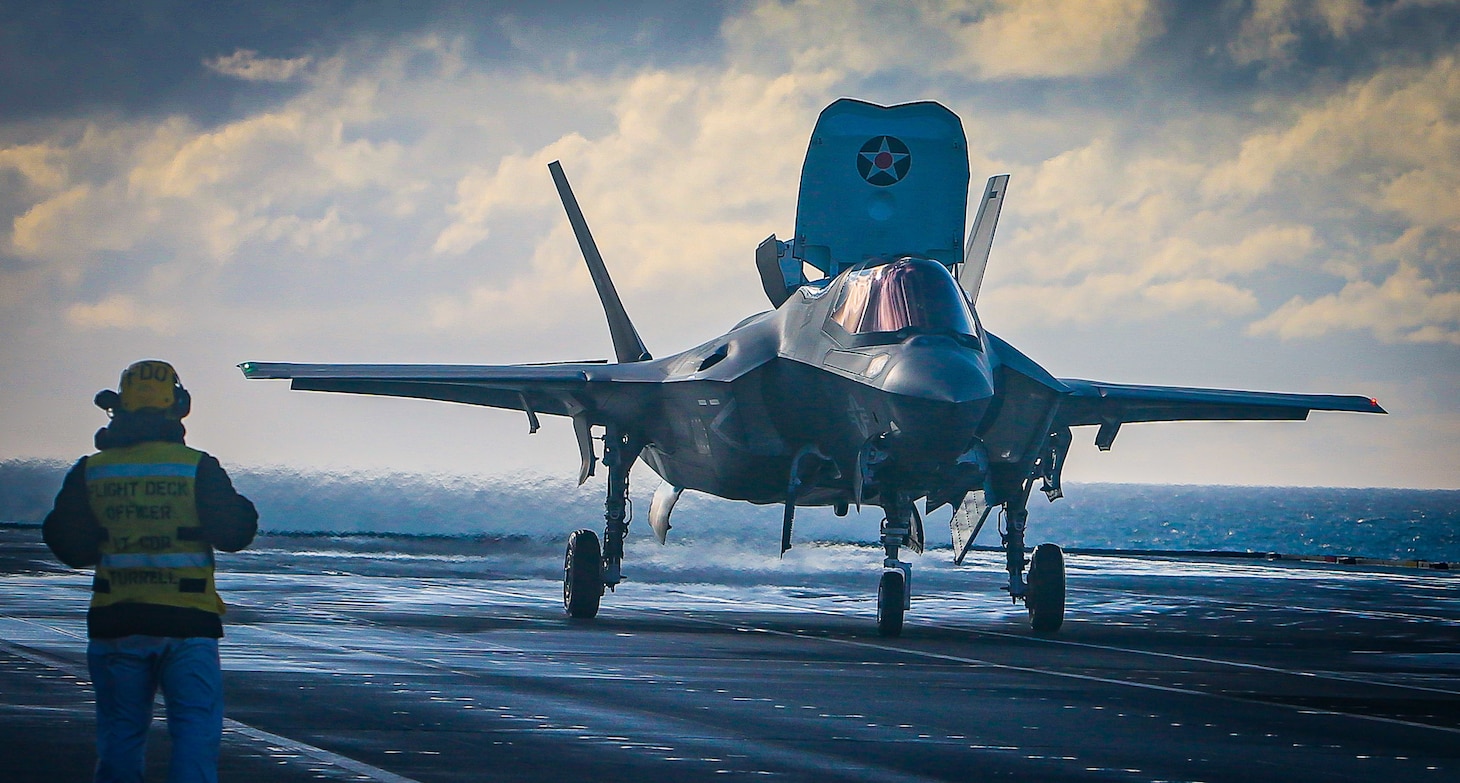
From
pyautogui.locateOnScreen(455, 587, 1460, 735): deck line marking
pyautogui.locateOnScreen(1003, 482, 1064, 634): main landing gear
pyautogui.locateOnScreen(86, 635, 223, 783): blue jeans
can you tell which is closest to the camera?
pyautogui.locateOnScreen(86, 635, 223, 783): blue jeans

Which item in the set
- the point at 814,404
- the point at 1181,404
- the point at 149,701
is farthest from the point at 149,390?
the point at 1181,404

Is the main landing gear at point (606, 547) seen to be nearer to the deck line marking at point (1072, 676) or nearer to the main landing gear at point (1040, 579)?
the deck line marking at point (1072, 676)

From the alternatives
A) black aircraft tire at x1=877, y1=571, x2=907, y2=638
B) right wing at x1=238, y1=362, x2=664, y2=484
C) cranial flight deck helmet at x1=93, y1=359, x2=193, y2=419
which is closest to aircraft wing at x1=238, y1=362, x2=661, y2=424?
right wing at x1=238, y1=362, x2=664, y2=484

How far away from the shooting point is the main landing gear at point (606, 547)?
19828 mm

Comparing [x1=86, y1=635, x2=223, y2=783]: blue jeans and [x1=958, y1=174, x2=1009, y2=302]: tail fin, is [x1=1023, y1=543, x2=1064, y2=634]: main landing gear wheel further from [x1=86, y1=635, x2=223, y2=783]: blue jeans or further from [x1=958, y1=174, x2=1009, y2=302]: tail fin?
[x1=86, y1=635, x2=223, y2=783]: blue jeans

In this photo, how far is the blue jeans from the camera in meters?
6.39

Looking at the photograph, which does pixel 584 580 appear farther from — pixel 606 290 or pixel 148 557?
pixel 148 557

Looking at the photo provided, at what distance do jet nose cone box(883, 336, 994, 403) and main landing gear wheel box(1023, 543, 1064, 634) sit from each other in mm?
3295

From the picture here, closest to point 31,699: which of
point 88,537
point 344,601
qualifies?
point 88,537

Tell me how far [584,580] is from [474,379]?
257cm

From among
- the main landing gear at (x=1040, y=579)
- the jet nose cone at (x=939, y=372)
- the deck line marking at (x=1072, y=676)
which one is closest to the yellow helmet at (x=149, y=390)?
the deck line marking at (x=1072, y=676)

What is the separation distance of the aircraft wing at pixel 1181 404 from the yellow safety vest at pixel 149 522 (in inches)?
565

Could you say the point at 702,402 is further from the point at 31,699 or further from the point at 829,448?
the point at 31,699

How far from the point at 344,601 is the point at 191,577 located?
15475 millimetres
